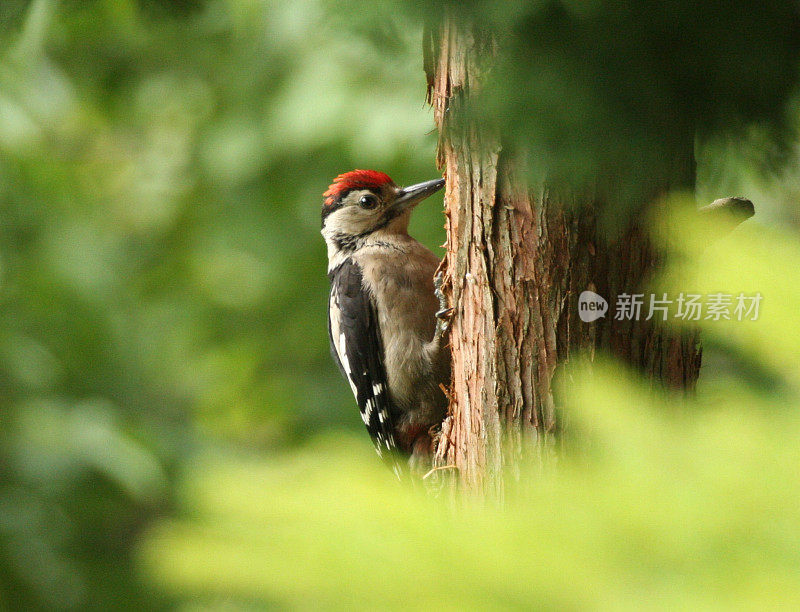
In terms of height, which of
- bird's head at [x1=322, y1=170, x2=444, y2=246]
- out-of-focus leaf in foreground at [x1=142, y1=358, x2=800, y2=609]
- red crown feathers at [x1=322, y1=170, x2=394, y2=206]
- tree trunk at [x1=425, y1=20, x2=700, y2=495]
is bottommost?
out-of-focus leaf in foreground at [x1=142, y1=358, x2=800, y2=609]

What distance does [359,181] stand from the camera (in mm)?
3299

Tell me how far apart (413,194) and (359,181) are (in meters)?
0.24

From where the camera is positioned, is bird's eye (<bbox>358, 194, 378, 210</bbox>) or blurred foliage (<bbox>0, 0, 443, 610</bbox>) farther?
blurred foliage (<bbox>0, 0, 443, 610</bbox>)

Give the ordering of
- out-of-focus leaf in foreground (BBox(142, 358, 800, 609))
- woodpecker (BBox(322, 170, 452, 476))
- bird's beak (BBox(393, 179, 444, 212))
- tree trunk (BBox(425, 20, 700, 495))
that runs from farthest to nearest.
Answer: bird's beak (BBox(393, 179, 444, 212)) < woodpecker (BBox(322, 170, 452, 476)) < tree trunk (BBox(425, 20, 700, 495)) < out-of-focus leaf in foreground (BBox(142, 358, 800, 609))

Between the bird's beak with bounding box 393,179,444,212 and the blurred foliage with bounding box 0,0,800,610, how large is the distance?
0.52 metres

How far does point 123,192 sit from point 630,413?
21.5 ft

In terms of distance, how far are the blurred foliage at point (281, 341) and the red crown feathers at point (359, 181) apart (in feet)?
1.53

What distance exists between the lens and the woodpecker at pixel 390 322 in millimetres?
2961

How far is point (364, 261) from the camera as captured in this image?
3.16m

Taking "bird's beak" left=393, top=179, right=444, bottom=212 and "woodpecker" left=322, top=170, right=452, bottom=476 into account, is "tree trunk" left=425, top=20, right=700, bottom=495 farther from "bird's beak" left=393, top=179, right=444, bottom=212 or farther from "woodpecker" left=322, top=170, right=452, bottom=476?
"bird's beak" left=393, top=179, right=444, bottom=212

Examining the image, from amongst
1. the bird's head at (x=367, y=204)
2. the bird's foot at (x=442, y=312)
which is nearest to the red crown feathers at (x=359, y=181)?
the bird's head at (x=367, y=204)

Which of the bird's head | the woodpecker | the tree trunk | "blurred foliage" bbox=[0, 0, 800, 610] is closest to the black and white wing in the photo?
the woodpecker

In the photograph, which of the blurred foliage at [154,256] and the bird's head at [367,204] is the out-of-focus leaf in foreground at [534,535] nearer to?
the bird's head at [367,204]

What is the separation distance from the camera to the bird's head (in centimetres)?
330
